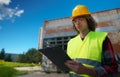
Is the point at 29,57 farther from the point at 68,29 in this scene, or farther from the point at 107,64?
the point at 107,64

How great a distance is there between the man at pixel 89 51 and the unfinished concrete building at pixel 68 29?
46.5ft

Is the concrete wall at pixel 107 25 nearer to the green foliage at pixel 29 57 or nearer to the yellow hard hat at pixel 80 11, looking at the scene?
the yellow hard hat at pixel 80 11

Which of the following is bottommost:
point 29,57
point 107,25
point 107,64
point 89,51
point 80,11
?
point 107,64

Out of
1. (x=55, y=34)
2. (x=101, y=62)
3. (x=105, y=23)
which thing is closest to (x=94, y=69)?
(x=101, y=62)

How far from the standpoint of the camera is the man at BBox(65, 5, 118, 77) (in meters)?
1.83

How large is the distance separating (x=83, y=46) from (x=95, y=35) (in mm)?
143

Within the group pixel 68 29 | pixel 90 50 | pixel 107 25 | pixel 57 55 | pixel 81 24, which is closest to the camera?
pixel 57 55

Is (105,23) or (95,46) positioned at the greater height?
(105,23)

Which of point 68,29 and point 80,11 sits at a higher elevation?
point 68,29

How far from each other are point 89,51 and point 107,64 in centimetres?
21

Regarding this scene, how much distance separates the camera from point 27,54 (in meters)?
60.0

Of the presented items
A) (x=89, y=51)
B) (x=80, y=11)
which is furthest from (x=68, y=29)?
(x=89, y=51)

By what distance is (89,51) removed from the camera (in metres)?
2.06

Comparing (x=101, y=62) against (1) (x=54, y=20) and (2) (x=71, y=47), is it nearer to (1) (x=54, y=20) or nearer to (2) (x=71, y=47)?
(2) (x=71, y=47)
